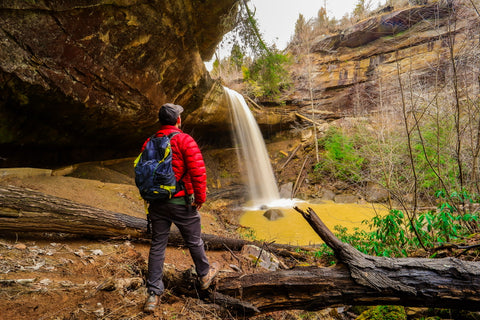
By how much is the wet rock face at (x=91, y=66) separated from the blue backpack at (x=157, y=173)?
4.29 metres

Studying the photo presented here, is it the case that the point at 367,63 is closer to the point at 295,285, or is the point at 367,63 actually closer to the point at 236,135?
the point at 236,135

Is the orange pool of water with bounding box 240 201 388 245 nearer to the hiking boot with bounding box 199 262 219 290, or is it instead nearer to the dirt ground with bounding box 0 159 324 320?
the dirt ground with bounding box 0 159 324 320

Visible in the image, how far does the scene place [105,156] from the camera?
33.0ft

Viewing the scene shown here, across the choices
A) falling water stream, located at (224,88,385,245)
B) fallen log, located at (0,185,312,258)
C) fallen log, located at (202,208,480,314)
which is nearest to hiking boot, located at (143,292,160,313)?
fallen log, located at (202,208,480,314)

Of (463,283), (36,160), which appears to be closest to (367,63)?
(463,283)

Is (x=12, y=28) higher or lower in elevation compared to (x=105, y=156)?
higher

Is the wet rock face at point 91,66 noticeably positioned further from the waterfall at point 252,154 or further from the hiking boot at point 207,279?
the waterfall at point 252,154

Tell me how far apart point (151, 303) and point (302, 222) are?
24.1 feet

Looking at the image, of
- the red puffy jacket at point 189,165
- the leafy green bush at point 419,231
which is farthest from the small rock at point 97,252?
the leafy green bush at point 419,231

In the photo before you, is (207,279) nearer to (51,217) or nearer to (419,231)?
(51,217)

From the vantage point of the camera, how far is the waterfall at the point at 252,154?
1399 centimetres

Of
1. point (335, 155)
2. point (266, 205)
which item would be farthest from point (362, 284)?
point (335, 155)

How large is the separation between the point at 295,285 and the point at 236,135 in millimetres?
13480

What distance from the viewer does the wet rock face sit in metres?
4.32
